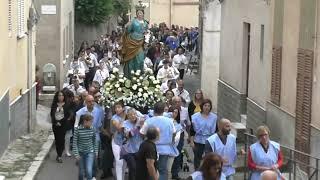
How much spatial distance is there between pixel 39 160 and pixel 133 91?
2468mm

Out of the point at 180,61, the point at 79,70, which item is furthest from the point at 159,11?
the point at 79,70

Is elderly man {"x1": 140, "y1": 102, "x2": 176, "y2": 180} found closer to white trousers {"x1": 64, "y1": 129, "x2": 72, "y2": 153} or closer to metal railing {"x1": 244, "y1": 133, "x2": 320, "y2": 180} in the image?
metal railing {"x1": 244, "y1": 133, "x2": 320, "y2": 180}

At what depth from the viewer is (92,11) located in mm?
39312

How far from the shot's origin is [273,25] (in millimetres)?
18203

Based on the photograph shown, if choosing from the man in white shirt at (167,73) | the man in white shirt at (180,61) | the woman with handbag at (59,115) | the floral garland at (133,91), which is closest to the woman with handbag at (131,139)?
the floral garland at (133,91)

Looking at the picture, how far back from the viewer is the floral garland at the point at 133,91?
16.6m

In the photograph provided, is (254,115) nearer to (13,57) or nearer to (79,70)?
(13,57)

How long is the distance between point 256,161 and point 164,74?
13.2 meters

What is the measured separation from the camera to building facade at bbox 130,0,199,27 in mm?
60969

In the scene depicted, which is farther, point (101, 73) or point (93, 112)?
point (101, 73)

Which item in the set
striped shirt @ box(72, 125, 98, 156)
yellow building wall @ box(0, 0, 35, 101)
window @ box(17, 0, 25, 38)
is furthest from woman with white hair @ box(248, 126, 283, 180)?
window @ box(17, 0, 25, 38)

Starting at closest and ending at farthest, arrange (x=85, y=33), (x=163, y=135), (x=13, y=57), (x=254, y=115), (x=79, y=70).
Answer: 1. (x=163, y=135)
2. (x=13, y=57)
3. (x=254, y=115)
4. (x=79, y=70)
5. (x=85, y=33)

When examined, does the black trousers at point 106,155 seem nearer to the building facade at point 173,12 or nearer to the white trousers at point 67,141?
the white trousers at point 67,141

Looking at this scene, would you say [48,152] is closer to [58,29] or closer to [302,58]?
[302,58]
